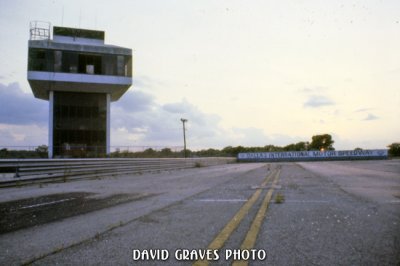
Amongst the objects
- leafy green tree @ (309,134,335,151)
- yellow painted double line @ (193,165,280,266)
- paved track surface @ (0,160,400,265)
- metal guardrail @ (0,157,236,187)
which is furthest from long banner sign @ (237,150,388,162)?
leafy green tree @ (309,134,335,151)

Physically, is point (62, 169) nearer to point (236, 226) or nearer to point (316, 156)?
point (236, 226)

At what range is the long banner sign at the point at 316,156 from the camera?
7681cm

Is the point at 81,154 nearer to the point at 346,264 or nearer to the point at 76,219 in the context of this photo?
the point at 76,219

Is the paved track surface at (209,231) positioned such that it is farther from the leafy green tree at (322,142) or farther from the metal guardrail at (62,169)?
the leafy green tree at (322,142)

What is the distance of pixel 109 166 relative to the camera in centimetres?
2086

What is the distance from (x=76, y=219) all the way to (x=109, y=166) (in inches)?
585

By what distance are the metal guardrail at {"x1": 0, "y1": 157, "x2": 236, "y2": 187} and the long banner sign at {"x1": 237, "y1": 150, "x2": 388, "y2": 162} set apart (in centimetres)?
5966

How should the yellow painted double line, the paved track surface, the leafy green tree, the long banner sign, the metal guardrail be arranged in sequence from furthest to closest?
the leafy green tree → the long banner sign → the metal guardrail → the yellow painted double line → the paved track surface

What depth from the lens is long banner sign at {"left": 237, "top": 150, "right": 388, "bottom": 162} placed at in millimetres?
76812

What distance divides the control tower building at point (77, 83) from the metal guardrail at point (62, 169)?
1777 centimetres

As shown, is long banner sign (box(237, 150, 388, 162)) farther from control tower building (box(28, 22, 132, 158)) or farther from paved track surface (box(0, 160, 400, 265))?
paved track surface (box(0, 160, 400, 265))

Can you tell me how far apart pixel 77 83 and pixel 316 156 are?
59.6m

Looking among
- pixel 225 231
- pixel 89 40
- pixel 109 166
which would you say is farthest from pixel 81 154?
pixel 225 231

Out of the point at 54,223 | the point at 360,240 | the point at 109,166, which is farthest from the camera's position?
the point at 109,166
